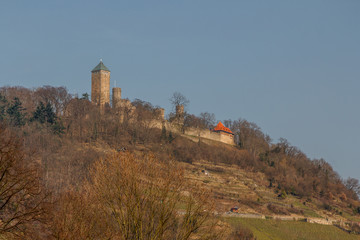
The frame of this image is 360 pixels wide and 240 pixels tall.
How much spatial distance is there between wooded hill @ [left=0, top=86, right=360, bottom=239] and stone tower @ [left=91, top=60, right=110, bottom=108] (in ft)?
9.61

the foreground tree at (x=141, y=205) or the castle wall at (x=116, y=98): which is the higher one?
the castle wall at (x=116, y=98)

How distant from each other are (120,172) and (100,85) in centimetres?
5659

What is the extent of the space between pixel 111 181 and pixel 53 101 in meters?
53.3

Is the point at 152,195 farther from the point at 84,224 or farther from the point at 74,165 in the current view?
the point at 74,165

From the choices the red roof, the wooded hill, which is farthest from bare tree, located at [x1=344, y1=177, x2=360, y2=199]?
the red roof

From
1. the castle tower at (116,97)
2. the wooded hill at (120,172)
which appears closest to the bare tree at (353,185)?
the wooded hill at (120,172)

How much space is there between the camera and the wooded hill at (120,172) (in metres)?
22.0

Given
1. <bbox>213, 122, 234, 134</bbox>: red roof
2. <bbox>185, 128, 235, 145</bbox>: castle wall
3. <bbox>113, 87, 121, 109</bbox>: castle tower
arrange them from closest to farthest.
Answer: <bbox>113, 87, 121, 109</bbox>: castle tower < <bbox>185, 128, 235, 145</bbox>: castle wall < <bbox>213, 122, 234, 134</bbox>: red roof

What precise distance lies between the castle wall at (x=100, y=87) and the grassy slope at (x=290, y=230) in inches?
1302

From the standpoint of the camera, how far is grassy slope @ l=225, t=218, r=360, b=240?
50.6m

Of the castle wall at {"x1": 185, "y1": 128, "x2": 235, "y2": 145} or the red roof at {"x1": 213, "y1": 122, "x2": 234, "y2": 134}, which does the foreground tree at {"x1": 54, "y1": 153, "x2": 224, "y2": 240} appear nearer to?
the castle wall at {"x1": 185, "y1": 128, "x2": 235, "y2": 145}

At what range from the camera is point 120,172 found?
896 inches

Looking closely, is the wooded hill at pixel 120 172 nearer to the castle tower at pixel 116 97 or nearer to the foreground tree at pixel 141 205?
the foreground tree at pixel 141 205

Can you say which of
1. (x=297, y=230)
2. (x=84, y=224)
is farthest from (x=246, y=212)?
(x=84, y=224)
